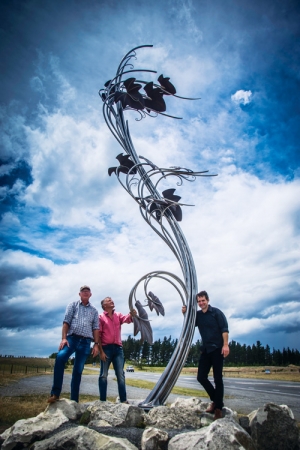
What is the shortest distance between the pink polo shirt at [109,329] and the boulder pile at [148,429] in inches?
34.4

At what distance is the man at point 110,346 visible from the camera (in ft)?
15.0

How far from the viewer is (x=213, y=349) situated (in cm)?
416

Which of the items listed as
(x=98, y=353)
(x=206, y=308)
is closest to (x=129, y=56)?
(x=206, y=308)

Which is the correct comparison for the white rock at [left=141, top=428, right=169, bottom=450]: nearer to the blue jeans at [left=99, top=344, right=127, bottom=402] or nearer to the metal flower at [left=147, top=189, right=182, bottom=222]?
the blue jeans at [left=99, top=344, right=127, bottom=402]

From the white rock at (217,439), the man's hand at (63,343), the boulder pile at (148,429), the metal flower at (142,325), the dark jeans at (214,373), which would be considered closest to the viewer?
the white rock at (217,439)

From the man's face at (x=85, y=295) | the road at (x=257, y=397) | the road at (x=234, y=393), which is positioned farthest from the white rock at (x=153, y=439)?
the road at (x=257, y=397)

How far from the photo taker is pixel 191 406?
428cm

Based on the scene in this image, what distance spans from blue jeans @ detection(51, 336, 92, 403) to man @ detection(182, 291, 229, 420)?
5.27 ft

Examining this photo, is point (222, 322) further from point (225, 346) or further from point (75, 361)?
point (75, 361)

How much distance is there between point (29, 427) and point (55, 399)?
1.82 feet

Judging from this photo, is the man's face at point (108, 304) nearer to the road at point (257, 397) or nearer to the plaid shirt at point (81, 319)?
the plaid shirt at point (81, 319)

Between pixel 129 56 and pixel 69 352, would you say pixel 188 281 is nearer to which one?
pixel 69 352

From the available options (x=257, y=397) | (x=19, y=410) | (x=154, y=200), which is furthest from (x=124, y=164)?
(x=257, y=397)

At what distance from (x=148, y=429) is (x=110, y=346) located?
5.27 feet
